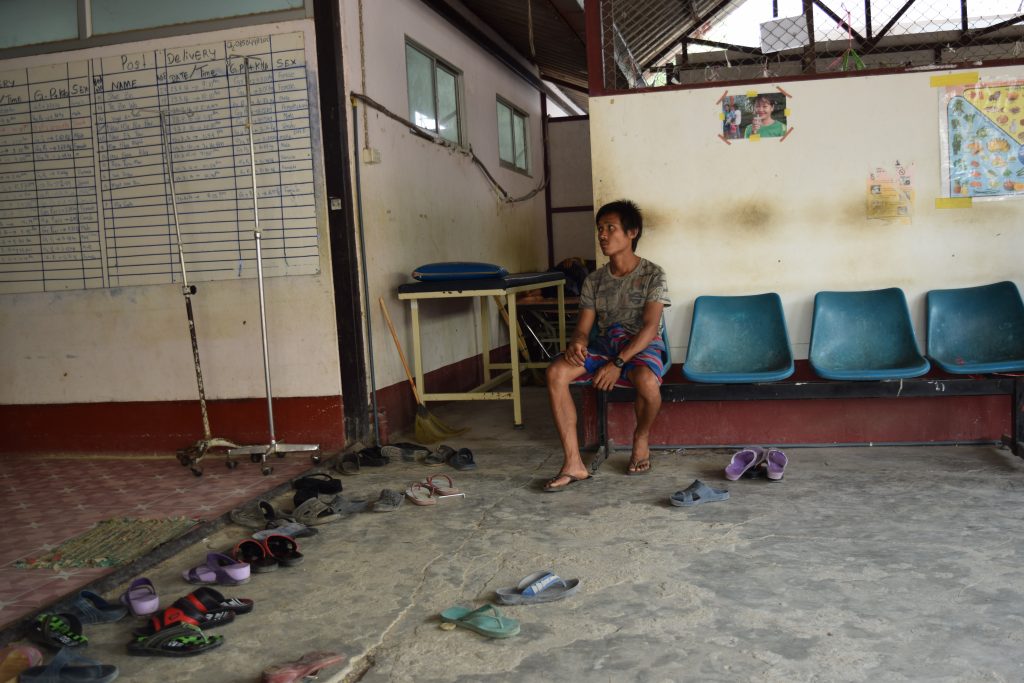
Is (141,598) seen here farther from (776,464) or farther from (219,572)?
(776,464)

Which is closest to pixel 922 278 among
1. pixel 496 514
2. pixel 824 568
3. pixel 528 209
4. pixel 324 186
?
pixel 824 568

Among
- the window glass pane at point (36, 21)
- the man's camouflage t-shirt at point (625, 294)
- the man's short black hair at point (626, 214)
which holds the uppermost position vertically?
the window glass pane at point (36, 21)

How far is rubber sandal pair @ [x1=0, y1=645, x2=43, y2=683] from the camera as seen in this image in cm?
210

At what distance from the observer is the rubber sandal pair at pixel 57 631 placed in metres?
2.30

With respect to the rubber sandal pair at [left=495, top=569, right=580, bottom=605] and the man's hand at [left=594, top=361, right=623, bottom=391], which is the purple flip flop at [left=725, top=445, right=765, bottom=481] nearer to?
the man's hand at [left=594, top=361, right=623, bottom=391]

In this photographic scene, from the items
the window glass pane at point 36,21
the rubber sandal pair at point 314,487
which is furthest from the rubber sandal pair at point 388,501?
the window glass pane at point 36,21

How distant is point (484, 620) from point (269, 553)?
978mm

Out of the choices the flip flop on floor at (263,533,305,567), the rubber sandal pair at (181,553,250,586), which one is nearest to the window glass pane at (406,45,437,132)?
the flip flop on floor at (263,533,305,567)

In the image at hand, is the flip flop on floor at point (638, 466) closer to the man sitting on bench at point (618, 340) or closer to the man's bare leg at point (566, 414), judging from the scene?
the man sitting on bench at point (618, 340)

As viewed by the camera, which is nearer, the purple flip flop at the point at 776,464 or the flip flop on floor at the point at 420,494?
the flip flop on floor at the point at 420,494

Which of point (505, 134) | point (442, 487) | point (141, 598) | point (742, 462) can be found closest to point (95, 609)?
point (141, 598)

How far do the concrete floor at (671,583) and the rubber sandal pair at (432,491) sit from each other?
0.24 ft

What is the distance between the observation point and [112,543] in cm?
316

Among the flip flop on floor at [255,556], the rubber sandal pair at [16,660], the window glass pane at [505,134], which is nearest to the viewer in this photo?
the rubber sandal pair at [16,660]
